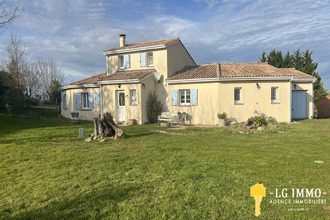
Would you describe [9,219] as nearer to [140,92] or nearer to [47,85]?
[140,92]

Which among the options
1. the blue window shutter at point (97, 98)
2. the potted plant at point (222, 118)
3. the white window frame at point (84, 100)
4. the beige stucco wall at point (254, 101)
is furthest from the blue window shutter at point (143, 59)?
the potted plant at point (222, 118)

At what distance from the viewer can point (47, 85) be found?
3588cm

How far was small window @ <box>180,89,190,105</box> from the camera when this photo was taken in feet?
52.8

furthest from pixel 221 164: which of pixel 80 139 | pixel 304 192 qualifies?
pixel 80 139

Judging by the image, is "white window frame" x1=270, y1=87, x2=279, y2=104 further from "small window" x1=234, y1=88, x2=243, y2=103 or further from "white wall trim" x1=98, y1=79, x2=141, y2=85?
"white wall trim" x1=98, y1=79, x2=141, y2=85

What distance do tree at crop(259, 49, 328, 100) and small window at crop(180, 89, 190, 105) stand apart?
20474 mm

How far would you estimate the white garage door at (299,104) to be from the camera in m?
17.9

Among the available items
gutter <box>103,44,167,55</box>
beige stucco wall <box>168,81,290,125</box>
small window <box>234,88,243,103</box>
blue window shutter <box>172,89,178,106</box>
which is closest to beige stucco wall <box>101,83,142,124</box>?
blue window shutter <box>172,89,178,106</box>

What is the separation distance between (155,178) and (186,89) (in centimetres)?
1211

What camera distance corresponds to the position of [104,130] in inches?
373

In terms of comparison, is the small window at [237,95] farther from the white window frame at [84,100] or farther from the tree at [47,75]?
the tree at [47,75]

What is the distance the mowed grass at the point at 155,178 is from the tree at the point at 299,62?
25.0 meters

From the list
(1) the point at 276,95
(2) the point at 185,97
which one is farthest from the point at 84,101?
(1) the point at 276,95

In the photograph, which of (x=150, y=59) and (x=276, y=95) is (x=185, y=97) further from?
(x=276, y=95)
